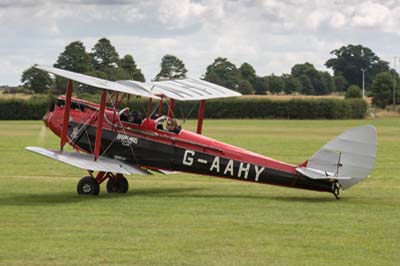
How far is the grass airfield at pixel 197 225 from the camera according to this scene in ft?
34.6

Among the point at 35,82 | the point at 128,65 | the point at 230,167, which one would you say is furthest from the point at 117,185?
the point at 128,65

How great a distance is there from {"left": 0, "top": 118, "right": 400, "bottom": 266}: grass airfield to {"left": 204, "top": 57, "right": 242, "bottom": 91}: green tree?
105 meters

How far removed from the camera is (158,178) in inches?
844

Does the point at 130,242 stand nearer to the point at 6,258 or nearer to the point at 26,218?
the point at 6,258

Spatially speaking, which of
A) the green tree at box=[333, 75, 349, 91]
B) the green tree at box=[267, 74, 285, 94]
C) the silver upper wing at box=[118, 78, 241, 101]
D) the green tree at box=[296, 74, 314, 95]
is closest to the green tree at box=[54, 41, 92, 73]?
the green tree at box=[267, 74, 285, 94]

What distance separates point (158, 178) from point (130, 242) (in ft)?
33.0

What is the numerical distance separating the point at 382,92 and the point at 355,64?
210 ft

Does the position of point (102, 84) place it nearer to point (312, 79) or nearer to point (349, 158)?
point (349, 158)

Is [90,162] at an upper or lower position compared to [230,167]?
lower

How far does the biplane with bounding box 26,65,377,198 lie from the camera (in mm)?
15195

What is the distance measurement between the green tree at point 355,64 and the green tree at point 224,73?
117 ft

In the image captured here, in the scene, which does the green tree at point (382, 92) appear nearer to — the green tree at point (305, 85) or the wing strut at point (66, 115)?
the green tree at point (305, 85)

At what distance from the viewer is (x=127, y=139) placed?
17.2m

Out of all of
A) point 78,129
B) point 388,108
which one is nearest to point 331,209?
point 78,129
